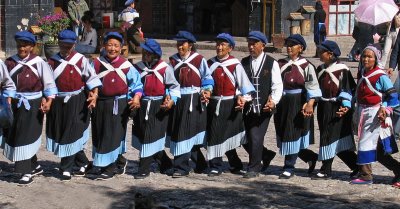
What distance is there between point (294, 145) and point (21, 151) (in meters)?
2.94

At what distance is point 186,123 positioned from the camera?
9.23 meters

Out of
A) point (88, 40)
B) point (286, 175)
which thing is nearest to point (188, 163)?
point (286, 175)

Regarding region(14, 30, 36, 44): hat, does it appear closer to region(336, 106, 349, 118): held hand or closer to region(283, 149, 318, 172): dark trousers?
region(283, 149, 318, 172): dark trousers

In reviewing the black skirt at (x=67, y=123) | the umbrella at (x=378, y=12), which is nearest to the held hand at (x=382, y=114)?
the black skirt at (x=67, y=123)

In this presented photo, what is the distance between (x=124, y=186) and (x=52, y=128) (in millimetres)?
1062

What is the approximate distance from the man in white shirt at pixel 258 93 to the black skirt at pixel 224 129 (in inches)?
3.9

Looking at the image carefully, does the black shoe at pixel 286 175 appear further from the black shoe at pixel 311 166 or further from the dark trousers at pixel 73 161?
the dark trousers at pixel 73 161

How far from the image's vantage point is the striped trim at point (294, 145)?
30.0 feet

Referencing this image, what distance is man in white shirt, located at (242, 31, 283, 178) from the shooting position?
9047 mm

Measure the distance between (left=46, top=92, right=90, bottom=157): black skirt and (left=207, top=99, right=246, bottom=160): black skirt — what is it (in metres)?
1.38

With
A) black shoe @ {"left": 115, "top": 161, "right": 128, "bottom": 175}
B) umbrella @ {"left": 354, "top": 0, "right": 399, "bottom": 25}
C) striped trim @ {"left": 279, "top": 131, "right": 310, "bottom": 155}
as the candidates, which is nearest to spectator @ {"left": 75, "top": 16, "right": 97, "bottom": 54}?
umbrella @ {"left": 354, "top": 0, "right": 399, "bottom": 25}

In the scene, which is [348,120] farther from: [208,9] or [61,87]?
[208,9]

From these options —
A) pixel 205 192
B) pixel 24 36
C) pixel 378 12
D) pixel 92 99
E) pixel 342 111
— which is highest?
pixel 378 12

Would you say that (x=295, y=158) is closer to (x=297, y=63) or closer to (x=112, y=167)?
(x=297, y=63)
